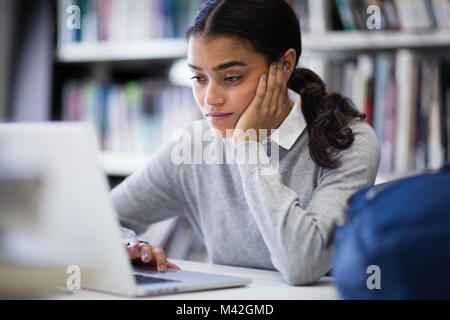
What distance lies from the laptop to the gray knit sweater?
0.80 feet

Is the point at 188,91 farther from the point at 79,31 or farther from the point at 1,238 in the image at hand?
the point at 1,238

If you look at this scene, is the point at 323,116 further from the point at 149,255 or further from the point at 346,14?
the point at 346,14

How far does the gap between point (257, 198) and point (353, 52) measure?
1011mm

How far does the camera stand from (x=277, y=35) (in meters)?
1.12

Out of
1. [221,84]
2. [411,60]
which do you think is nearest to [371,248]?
[221,84]

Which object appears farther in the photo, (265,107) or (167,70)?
(167,70)

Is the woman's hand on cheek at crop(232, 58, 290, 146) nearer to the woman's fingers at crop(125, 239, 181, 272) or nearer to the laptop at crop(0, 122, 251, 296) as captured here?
the woman's fingers at crop(125, 239, 181, 272)

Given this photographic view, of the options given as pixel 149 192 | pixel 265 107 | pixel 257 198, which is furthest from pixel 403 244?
pixel 149 192

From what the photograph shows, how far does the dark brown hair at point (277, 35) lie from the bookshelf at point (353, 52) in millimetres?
534

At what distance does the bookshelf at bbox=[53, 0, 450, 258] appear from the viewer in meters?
1.64

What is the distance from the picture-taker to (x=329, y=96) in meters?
1.21

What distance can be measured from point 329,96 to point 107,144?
1.14 m

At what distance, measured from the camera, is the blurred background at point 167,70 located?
5.39 feet

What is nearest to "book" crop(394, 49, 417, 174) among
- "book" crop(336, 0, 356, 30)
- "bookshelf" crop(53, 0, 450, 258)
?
"bookshelf" crop(53, 0, 450, 258)
